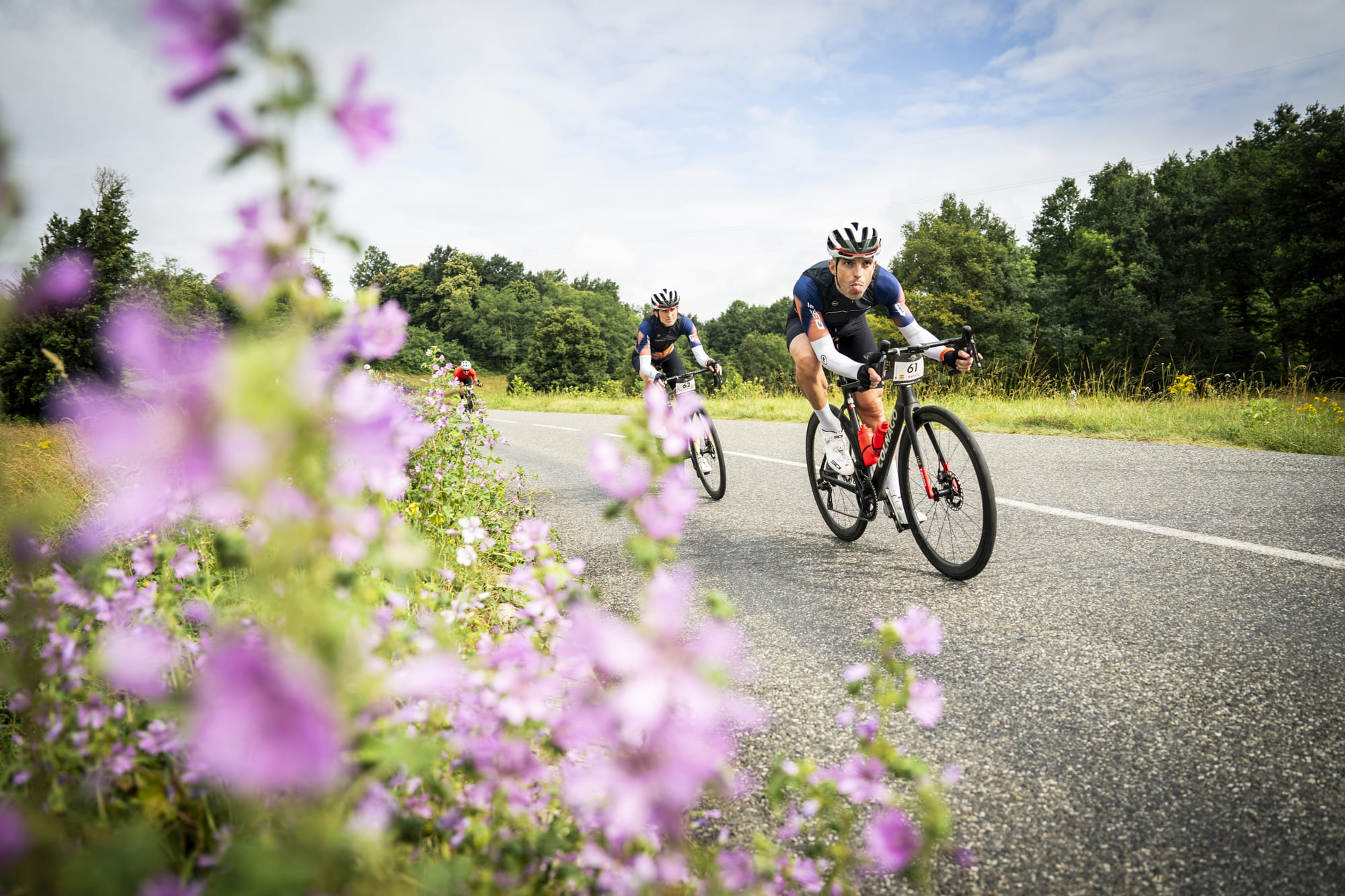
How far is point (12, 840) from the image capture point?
68 cm

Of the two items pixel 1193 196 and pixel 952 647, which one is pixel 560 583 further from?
pixel 1193 196

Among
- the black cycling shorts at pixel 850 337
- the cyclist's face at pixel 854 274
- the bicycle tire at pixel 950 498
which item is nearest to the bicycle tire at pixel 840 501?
the bicycle tire at pixel 950 498

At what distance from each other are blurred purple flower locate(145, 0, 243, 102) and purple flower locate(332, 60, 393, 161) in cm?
12

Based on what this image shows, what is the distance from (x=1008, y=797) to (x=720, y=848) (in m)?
0.90

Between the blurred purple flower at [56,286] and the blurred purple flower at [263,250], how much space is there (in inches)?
17.9

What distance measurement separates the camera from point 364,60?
807mm

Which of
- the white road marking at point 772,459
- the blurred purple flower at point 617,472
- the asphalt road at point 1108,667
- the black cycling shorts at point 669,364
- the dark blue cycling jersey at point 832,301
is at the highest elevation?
the dark blue cycling jersey at point 832,301

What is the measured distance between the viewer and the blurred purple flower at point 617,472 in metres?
1.05

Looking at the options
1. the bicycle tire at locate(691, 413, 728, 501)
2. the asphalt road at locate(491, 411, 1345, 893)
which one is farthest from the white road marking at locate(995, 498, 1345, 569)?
the bicycle tire at locate(691, 413, 728, 501)

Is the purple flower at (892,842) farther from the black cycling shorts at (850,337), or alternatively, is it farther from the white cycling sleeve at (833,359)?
the black cycling shorts at (850,337)

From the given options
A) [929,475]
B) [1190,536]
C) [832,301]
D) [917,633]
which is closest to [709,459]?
[832,301]

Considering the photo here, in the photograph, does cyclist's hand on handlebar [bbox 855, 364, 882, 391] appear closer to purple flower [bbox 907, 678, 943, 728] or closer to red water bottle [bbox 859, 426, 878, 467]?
red water bottle [bbox 859, 426, 878, 467]

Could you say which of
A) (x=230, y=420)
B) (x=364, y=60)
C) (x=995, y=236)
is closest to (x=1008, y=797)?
(x=230, y=420)

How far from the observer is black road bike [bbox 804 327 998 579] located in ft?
11.5
